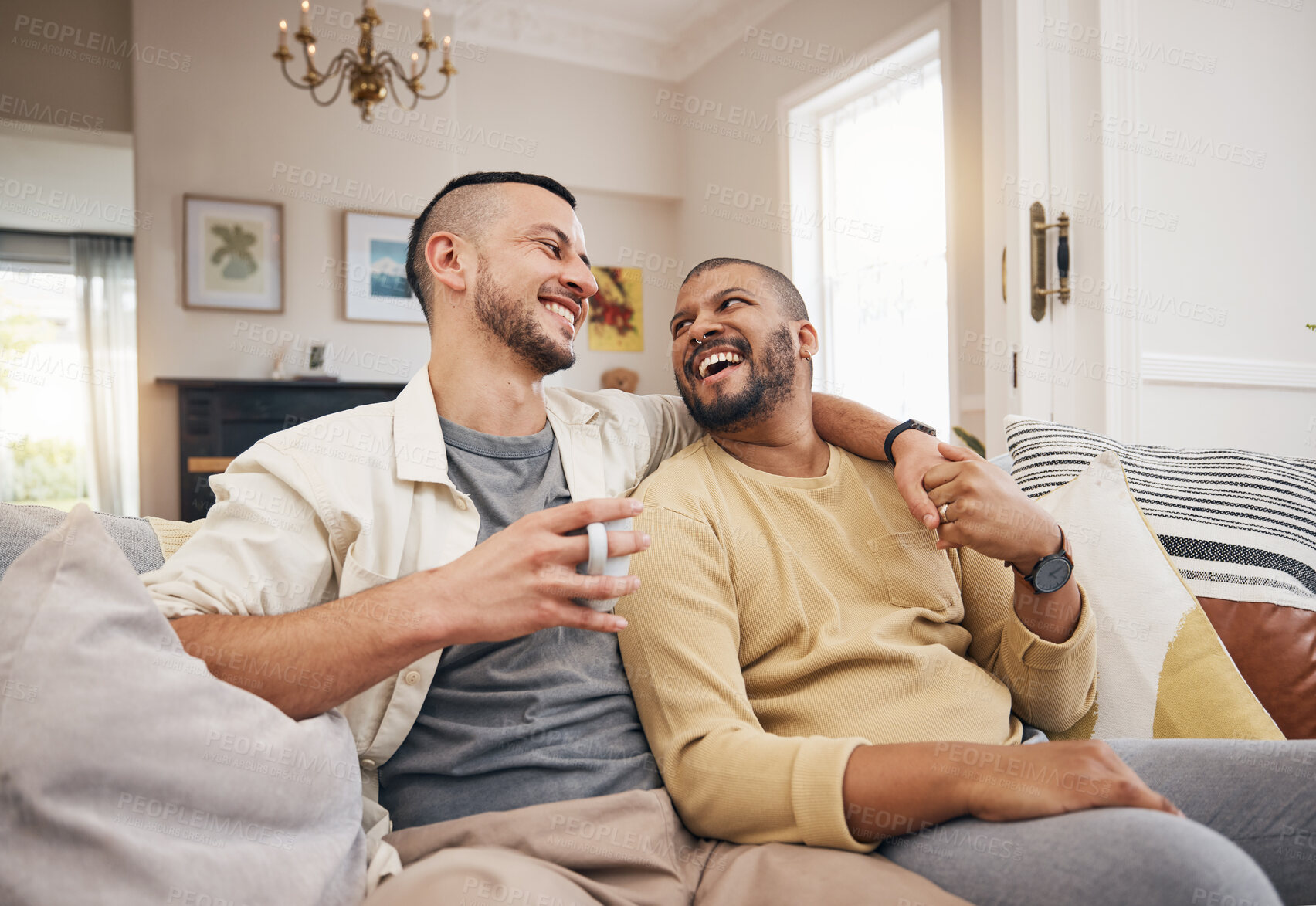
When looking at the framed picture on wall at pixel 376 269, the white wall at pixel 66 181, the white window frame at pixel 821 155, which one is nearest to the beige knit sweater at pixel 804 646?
the white window frame at pixel 821 155

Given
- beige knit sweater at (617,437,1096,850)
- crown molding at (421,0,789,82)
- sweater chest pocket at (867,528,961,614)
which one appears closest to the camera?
beige knit sweater at (617,437,1096,850)

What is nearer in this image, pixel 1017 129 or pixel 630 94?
pixel 1017 129

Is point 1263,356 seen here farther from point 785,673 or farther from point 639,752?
point 639,752

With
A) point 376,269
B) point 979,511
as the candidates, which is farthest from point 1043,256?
point 376,269

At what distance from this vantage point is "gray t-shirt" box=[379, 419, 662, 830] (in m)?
1.03

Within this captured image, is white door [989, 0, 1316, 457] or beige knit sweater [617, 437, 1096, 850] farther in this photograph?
white door [989, 0, 1316, 457]

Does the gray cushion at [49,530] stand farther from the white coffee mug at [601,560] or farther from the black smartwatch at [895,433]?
the black smartwatch at [895,433]

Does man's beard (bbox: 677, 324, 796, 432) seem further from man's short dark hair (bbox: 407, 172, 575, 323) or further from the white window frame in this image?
the white window frame

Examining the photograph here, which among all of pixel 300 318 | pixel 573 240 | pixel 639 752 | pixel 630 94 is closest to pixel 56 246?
pixel 300 318

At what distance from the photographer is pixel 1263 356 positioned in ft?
8.86

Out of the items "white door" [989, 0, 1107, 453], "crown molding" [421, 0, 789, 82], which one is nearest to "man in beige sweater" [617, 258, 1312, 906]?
"white door" [989, 0, 1107, 453]

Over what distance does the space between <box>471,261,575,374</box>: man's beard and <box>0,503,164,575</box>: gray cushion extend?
560 mm

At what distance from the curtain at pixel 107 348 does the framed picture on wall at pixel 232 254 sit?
363 cm

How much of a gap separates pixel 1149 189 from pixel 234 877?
273 cm
